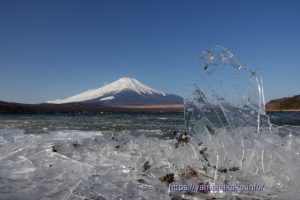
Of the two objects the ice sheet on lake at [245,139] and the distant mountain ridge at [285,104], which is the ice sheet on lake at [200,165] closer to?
the ice sheet on lake at [245,139]

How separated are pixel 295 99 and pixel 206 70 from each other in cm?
6328

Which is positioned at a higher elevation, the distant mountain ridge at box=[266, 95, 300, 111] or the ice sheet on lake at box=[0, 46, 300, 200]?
the distant mountain ridge at box=[266, 95, 300, 111]

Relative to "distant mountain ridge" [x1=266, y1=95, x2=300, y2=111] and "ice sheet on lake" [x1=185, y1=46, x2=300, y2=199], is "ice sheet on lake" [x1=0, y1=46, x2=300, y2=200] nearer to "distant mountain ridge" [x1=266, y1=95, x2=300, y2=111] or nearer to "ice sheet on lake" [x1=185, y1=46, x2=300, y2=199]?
"ice sheet on lake" [x1=185, y1=46, x2=300, y2=199]

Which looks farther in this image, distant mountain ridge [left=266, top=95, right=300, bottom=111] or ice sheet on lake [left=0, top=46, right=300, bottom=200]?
distant mountain ridge [left=266, top=95, right=300, bottom=111]

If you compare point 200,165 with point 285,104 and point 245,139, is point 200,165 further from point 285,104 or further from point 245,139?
point 285,104

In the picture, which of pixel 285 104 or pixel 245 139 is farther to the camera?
pixel 285 104

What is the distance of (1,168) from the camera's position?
516cm

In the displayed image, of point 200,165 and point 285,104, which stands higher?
point 285,104

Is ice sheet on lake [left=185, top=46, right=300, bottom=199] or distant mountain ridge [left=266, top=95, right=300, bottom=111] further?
distant mountain ridge [left=266, top=95, right=300, bottom=111]

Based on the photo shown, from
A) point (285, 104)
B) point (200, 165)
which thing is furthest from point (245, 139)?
point (285, 104)

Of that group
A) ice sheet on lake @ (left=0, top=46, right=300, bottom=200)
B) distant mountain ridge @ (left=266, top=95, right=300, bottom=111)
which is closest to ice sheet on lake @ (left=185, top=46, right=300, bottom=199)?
ice sheet on lake @ (left=0, top=46, right=300, bottom=200)

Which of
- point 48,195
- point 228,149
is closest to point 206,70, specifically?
point 228,149

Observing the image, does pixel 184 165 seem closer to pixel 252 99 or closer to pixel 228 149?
pixel 228 149

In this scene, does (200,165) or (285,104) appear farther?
(285,104)
